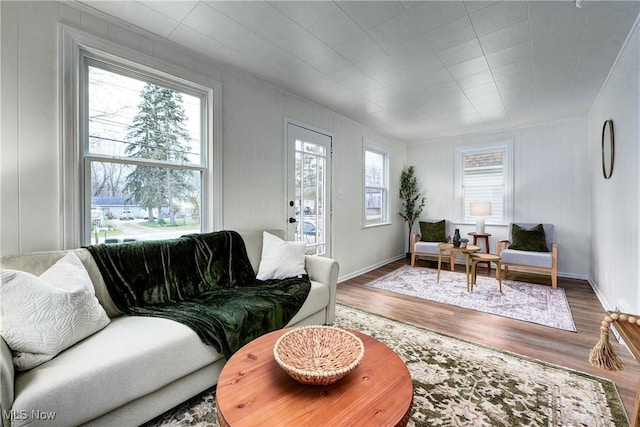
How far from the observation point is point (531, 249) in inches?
167

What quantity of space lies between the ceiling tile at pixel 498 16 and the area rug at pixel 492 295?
2.65 meters

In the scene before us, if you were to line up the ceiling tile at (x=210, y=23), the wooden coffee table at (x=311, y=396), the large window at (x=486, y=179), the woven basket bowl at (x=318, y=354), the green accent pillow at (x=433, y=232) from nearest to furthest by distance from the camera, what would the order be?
the wooden coffee table at (x=311, y=396), the woven basket bowl at (x=318, y=354), the ceiling tile at (x=210, y=23), the large window at (x=486, y=179), the green accent pillow at (x=433, y=232)

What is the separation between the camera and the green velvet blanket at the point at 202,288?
5.60ft

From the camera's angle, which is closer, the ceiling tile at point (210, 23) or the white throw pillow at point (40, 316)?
the white throw pillow at point (40, 316)

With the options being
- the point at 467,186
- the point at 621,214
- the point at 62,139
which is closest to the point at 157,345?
the point at 62,139

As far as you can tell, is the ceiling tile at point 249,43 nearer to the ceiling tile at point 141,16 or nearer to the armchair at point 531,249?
the ceiling tile at point 141,16

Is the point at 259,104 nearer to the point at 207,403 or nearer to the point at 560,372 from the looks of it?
the point at 207,403

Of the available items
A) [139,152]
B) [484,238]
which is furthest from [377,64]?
[484,238]

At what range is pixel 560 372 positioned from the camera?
189 cm

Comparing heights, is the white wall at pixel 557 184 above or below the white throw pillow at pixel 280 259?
above

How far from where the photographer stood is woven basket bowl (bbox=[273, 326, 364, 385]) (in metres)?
1.04

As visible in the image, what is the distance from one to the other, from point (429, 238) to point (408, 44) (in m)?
3.74

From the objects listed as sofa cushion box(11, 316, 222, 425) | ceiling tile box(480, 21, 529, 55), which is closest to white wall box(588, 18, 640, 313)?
ceiling tile box(480, 21, 529, 55)

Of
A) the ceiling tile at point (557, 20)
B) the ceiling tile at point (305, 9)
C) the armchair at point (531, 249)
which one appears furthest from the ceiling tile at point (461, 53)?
the armchair at point (531, 249)
